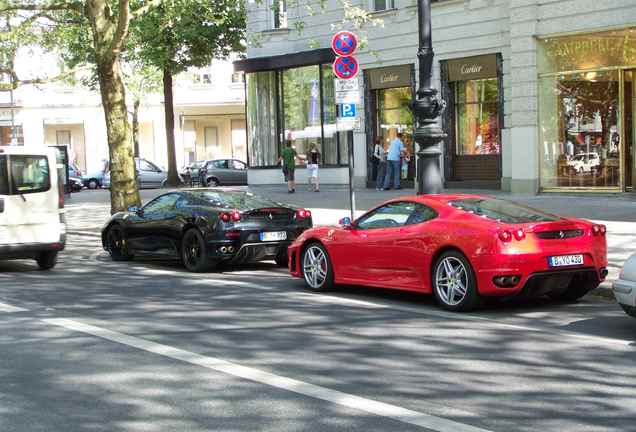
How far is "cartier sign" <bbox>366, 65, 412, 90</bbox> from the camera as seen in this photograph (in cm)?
2838

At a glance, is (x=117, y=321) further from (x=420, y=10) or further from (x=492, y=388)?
(x=420, y=10)

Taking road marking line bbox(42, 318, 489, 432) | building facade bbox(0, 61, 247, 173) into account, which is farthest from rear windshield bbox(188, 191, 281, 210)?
building facade bbox(0, 61, 247, 173)

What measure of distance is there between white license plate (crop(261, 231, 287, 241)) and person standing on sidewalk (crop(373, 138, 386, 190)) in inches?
580

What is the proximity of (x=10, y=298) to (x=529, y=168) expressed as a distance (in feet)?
48.6

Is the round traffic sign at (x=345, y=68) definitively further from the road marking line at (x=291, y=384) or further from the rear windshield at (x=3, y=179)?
the road marking line at (x=291, y=384)

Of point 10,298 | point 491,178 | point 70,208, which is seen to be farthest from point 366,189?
point 10,298

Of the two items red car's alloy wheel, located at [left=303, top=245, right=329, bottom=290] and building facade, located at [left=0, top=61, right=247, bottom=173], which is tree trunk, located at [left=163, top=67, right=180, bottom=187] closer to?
building facade, located at [left=0, top=61, right=247, bottom=173]

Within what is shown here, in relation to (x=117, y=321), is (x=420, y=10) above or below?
above

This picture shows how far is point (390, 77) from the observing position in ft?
94.9

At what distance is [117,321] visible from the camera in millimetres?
9719

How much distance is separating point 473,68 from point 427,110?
1279cm

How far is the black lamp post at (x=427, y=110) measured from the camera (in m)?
13.8

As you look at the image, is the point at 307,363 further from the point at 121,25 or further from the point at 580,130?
the point at 580,130

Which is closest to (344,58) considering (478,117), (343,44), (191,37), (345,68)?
(345,68)
